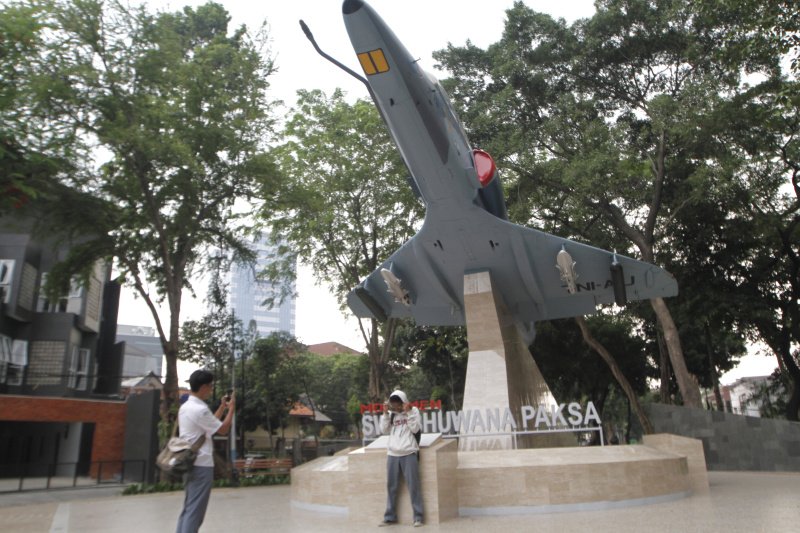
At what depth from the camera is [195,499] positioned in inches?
191

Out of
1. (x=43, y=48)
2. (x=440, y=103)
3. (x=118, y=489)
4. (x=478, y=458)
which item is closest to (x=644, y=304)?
(x=440, y=103)

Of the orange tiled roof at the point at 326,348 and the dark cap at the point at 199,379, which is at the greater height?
the orange tiled roof at the point at 326,348

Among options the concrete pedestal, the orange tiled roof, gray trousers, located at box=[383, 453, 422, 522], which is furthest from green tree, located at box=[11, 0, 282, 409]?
the orange tiled roof

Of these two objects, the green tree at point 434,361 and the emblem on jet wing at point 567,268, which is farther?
the green tree at point 434,361

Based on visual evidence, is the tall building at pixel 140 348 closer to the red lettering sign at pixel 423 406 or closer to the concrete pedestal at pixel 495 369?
the red lettering sign at pixel 423 406

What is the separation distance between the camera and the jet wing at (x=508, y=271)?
48.3ft

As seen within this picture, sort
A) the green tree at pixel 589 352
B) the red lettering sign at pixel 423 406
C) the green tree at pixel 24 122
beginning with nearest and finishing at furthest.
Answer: the green tree at pixel 24 122, the red lettering sign at pixel 423 406, the green tree at pixel 589 352

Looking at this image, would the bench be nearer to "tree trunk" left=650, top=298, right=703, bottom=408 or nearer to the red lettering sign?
the red lettering sign

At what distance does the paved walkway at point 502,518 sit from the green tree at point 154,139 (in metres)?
8.04

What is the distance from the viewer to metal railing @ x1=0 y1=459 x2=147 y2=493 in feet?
66.6

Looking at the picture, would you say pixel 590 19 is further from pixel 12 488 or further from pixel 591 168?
pixel 12 488

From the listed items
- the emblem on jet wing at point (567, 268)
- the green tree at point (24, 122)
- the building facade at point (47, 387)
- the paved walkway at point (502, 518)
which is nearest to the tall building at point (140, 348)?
the building facade at point (47, 387)

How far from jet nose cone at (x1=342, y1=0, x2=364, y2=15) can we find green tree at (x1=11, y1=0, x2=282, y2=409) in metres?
8.73

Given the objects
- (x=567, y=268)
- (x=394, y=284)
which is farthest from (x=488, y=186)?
(x=394, y=284)
